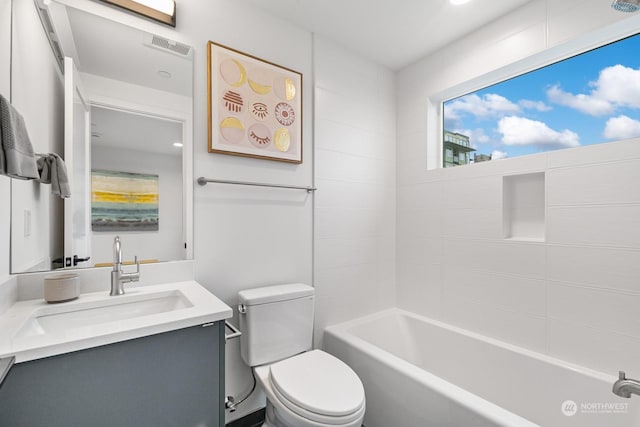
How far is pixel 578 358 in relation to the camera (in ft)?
5.14

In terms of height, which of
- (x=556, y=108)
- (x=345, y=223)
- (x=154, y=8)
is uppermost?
(x=154, y=8)

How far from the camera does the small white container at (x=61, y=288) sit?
1.15 m

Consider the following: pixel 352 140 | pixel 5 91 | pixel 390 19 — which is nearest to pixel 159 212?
pixel 5 91

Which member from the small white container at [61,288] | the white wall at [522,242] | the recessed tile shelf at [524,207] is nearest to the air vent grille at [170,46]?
the small white container at [61,288]

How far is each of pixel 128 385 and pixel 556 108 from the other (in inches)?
96.4

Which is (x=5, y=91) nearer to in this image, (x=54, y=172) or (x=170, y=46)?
(x=54, y=172)

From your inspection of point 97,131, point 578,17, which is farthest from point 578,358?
point 97,131

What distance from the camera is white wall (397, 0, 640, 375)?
4.81 feet

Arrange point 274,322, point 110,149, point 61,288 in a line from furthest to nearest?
point 274,322
point 110,149
point 61,288

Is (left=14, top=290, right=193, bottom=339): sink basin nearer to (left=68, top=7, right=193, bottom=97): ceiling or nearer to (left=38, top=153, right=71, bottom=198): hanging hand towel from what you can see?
(left=38, top=153, right=71, bottom=198): hanging hand towel

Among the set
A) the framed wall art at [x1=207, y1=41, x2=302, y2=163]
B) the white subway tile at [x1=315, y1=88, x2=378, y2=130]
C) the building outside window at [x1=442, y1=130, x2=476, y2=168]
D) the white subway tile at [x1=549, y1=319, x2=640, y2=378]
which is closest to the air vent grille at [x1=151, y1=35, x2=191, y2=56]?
the framed wall art at [x1=207, y1=41, x2=302, y2=163]

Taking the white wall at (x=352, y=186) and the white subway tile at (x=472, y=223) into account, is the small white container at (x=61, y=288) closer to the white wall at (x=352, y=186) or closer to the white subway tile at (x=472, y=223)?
the white wall at (x=352, y=186)

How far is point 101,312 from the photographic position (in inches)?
47.7

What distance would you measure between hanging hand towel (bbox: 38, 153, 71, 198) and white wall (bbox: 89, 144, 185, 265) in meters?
0.13
